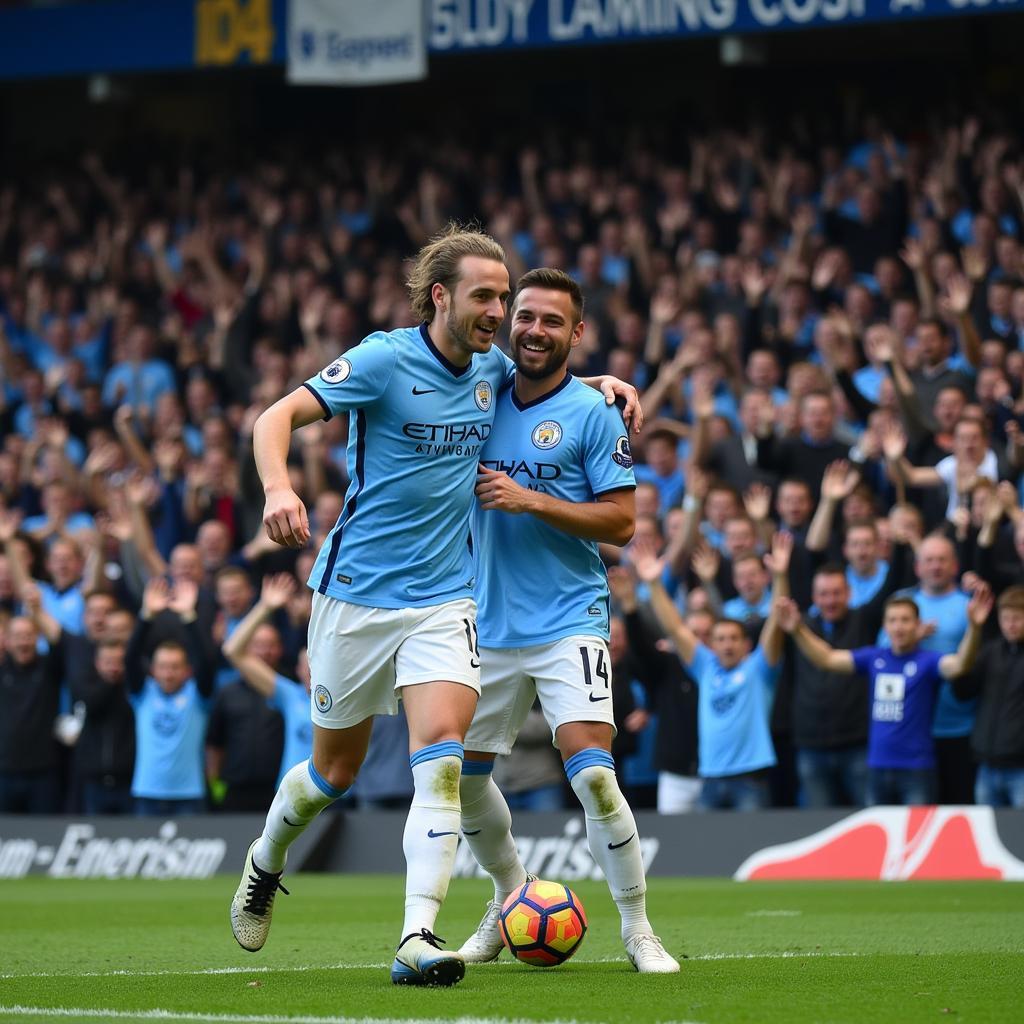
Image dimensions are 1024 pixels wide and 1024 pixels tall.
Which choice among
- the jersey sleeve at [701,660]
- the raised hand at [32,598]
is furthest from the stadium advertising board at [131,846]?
the jersey sleeve at [701,660]

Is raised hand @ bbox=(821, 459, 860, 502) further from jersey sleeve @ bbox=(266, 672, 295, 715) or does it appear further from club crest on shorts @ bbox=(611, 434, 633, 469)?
club crest on shorts @ bbox=(611, 434, 633, 469)

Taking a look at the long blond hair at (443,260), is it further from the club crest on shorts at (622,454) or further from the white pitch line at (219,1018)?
the white pitch line at (219,1018)

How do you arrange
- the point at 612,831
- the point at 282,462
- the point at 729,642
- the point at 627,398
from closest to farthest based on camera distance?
the point at 282,462, the point at 612,831, the point at 627,398, the point at 729,642

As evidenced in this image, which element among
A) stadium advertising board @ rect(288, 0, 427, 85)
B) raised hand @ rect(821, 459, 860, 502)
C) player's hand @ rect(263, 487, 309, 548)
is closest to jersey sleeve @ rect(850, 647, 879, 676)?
raised hand @ rect(821, 459, 860, 502)

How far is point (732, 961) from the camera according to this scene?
6.95 meters

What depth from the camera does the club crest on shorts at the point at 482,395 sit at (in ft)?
22.2

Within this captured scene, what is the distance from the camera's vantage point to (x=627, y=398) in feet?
23.6

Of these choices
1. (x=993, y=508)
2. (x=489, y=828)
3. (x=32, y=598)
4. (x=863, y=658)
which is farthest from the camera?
(x=32, y=598)

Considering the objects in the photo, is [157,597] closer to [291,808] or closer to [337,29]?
[291,808]

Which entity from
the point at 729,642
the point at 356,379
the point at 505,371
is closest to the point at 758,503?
the point at 729,642

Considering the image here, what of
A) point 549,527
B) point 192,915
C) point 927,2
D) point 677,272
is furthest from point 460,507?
point 927,2

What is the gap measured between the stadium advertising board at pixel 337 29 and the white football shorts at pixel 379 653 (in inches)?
483

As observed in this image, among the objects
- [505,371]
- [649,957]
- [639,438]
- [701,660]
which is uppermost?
[505,371]

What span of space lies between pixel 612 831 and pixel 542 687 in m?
0.58
